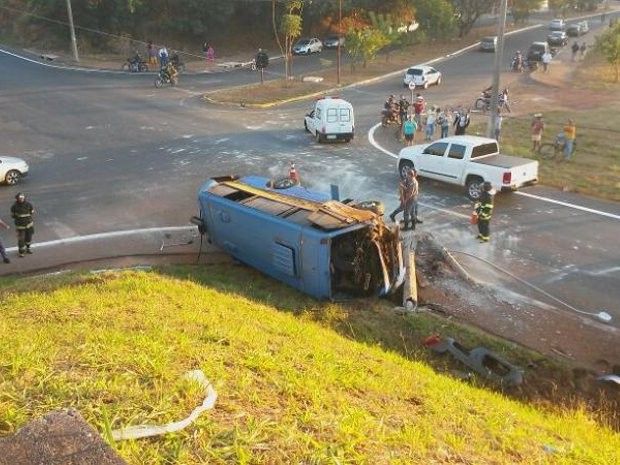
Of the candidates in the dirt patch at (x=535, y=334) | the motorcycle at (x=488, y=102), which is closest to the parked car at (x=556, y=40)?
the motorcycle at (x=488, y=102)

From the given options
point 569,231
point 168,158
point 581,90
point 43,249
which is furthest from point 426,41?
point 43,249

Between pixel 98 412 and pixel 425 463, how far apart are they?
2935 millimetres

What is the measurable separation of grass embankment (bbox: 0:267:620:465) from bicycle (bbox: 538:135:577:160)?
50.0 feet

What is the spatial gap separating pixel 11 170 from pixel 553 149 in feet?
62.9

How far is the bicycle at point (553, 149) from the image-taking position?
21984mm

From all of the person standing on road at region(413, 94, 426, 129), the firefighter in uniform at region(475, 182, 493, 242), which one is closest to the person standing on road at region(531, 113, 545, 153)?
the person standing on road at region(413, 94, 426, 129)

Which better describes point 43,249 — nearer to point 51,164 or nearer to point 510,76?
point 51,164

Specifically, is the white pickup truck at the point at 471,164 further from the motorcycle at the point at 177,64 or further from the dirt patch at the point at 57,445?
the motorcycle at the point at 177,64

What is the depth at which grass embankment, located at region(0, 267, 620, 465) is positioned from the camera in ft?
17.2

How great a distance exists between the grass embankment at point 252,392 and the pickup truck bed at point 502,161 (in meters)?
9.87

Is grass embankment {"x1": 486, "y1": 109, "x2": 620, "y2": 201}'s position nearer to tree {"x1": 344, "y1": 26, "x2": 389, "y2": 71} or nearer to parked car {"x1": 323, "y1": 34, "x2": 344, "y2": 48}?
tree {"x1": 344, "y1": 26, "x2": 389, "y2": 71}

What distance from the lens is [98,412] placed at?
528 centimetres

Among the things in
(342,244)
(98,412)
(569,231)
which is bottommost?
(569,231)

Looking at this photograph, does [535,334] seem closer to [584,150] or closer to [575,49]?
[584,150]
